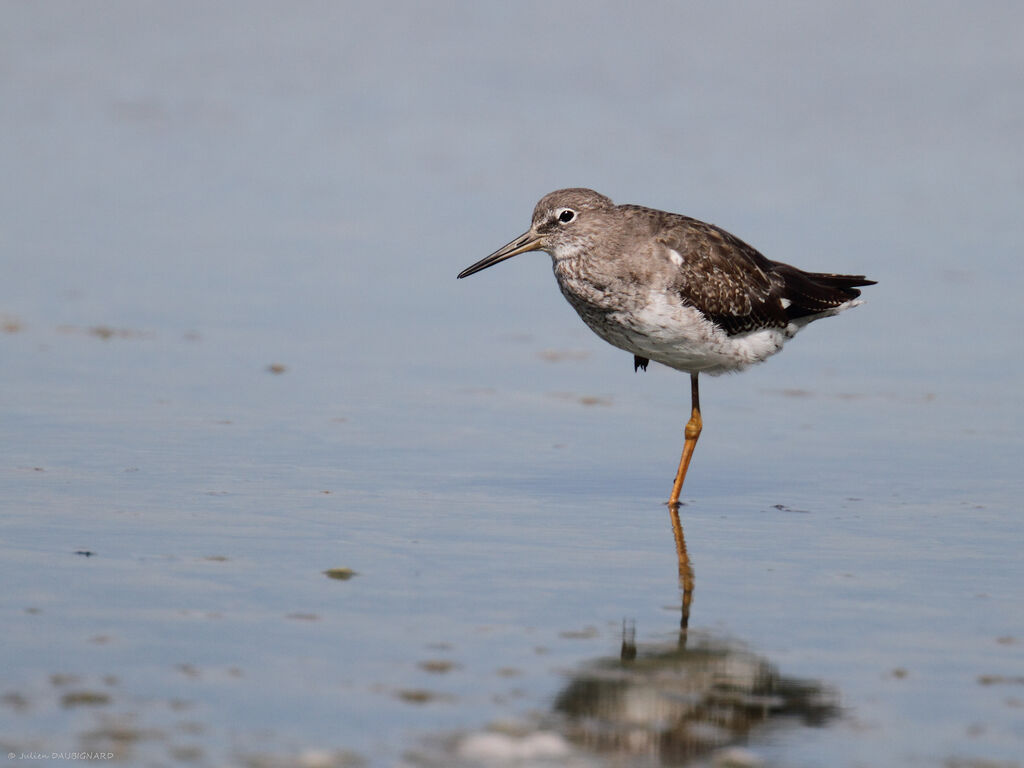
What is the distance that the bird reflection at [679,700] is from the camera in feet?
17.7

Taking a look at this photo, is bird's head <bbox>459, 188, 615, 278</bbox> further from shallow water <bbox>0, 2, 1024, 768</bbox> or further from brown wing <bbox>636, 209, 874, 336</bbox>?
shallow water <bbox>0, 2, 1024, 768</bbox>

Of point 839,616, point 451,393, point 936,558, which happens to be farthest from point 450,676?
point 451,393

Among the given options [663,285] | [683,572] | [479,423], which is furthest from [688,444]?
[683,572]

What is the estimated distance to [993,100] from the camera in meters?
21.0

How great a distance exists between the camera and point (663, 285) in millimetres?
9375

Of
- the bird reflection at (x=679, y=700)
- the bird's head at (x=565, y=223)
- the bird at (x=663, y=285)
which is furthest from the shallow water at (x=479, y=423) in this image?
the bird's head at (x=565, y=223)

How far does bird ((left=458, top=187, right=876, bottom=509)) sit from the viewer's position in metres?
9.34

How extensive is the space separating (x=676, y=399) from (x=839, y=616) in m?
4.91

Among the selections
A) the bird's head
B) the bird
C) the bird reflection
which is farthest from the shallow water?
the bird's head

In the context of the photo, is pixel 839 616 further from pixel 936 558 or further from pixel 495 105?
pixel 495 105

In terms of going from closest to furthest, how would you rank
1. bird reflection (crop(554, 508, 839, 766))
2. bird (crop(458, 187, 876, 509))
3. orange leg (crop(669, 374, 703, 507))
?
bird reflection (crop(554, 508, 839, 766)) → orange leg (crop(669, 374, 703, 507)) → bird (crop(458, 187, 876, 509))

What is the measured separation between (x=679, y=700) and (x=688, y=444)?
399 centimetres

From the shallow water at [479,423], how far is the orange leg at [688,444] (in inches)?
5.8

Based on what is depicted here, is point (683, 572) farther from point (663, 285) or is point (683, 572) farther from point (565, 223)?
point (565, 223)
